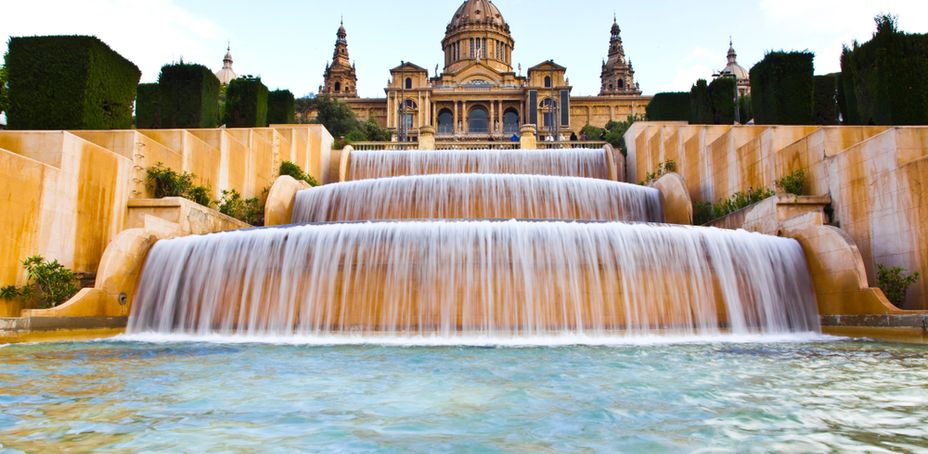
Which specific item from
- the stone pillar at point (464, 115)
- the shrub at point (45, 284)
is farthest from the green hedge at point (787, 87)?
the stone pillar at point (464, 115)

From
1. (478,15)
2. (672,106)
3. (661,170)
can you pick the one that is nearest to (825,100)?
(672,106)

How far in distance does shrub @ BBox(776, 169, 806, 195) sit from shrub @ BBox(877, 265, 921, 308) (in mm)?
3482

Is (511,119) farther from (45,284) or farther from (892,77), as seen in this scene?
(45,284)

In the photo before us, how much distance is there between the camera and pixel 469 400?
5.31 metres

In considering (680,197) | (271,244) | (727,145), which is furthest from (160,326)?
(727,145)

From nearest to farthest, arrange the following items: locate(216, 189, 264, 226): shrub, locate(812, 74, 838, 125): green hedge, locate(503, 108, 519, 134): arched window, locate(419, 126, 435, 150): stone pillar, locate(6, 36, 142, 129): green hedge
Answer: locate(6, 36, 142, 129): green hedge < locate(216, 189, 264, 226): shrub < locate(812, 74, 838, 125): green hedge < locate(419, 126, 435, 150): stone pillar < locate(503, 108, 519, 134): arched window

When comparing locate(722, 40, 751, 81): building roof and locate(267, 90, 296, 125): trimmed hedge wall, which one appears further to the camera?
locate(722, 40, 751, 81): building roof

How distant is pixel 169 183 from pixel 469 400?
11.8 metres

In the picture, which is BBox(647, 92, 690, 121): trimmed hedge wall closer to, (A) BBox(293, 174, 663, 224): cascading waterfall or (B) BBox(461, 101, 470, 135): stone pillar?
(A) BBox(293, 174, 663, 224): cascading waterfall

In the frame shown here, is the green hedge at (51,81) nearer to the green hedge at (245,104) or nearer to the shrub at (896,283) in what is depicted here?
the green hedge at (245,104)

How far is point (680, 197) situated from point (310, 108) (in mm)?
63251

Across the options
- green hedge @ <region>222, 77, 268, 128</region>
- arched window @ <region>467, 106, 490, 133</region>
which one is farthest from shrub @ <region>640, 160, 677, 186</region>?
arched window @ <region>467, 106, 490, 133</region>

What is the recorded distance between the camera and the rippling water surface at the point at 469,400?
4074mm

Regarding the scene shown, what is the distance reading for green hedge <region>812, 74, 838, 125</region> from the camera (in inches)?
1027
